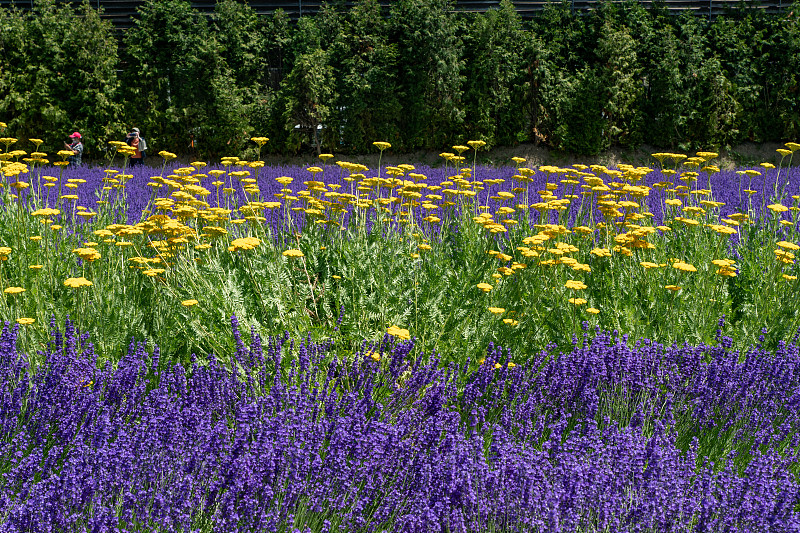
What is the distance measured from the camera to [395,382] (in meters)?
3.54

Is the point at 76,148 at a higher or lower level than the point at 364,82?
lower

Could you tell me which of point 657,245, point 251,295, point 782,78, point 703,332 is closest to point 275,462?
point 251,295

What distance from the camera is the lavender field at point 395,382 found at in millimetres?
2400

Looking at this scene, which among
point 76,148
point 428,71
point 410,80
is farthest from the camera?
point 410,80

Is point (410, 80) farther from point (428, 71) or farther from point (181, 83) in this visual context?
point (181, 83)

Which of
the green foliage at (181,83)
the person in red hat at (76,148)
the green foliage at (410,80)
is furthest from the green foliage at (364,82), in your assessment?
the person in red hat at (76,148)

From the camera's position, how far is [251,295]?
439cm

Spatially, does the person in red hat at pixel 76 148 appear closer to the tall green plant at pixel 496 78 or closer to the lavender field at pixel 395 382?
the tall green plant at pixel 496 78

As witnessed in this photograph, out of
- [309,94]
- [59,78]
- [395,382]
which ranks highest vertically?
[59,78]

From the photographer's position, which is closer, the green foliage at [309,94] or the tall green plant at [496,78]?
the green foliage at [309,94]

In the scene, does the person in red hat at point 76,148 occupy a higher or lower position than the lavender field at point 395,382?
higher

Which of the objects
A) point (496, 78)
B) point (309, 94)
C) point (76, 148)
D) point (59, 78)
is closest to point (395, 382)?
point (309, 94)

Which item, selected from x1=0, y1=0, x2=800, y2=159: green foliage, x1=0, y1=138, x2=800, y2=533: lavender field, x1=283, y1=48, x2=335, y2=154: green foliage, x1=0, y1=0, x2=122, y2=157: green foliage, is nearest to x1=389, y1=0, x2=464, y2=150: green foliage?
x1=0, y1=0, x2=800, y2=159: green foliage

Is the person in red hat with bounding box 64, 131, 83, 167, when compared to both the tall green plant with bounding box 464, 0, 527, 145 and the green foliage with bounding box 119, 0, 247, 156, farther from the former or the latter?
the tall green plant with bounding box 464, 0, 527, 145
